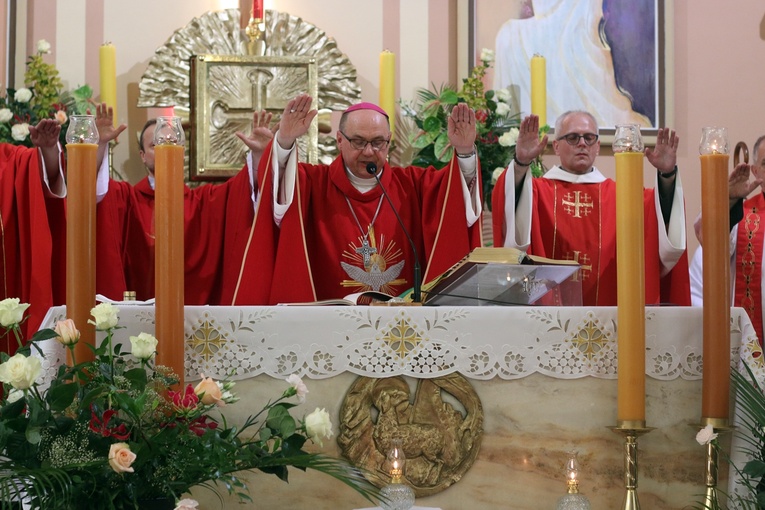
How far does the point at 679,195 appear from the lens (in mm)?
4262

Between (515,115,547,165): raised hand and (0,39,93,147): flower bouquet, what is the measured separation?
2.23m

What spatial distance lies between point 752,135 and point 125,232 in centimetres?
351

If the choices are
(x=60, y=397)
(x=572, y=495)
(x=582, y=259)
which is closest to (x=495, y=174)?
(x=582, y=259)

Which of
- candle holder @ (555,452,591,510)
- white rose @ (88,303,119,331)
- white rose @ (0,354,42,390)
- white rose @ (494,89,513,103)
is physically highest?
white rose @ (494,89,513,103)

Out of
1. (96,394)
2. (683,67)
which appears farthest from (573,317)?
(683,67)

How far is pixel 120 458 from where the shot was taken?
7.00ft

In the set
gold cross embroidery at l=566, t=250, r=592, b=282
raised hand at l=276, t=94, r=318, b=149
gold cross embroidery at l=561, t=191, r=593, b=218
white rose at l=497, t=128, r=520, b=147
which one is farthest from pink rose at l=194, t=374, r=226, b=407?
white rose at l=497, t=128, r=520, b=147

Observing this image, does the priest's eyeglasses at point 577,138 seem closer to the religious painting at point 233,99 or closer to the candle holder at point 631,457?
the religious painting at point 233,99

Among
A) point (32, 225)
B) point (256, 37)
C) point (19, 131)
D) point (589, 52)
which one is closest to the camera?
point (32, 225)

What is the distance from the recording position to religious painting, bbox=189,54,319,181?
570cm

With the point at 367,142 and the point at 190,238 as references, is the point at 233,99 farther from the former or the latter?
the point at 367,142

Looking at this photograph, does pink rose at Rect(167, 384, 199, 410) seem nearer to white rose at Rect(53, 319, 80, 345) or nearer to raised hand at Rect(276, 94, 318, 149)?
white rose at Rect(53, 319, 80, 345)

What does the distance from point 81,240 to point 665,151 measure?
2154 mm

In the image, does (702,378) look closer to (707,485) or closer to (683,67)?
(707,485)
